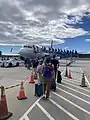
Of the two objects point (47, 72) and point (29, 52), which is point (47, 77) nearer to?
point (47, 72)

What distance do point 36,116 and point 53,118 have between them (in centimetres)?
56

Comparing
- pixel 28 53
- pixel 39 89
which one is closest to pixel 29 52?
pixel 28 53

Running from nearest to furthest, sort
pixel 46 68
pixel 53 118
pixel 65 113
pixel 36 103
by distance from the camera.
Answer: pixel 53 118 < pixel 65 113 < pixel 36 103 < pixel 46 68

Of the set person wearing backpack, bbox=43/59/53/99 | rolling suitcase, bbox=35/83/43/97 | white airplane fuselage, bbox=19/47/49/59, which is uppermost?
white airplane fuselage, bbox=19/47/49/59

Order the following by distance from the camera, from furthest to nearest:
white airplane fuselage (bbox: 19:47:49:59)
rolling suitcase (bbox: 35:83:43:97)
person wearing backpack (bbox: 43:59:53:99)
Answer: white airplane fuselage (bbox: 19:47:49:59), rolling suitcase (bbox: 35:83:43:97), person wearing backpack (bbox: 43:59:53:99)

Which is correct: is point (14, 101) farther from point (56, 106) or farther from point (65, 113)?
point (65, 113)

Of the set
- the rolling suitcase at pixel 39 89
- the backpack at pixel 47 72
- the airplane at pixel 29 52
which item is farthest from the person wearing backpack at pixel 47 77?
the airplane at pixel 29 52

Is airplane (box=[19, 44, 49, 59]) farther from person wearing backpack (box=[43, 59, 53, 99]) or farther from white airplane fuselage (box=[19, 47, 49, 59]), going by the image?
person wearing backpack (box=[43, 59, 53, 99])

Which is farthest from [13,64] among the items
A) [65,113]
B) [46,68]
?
[65,113]

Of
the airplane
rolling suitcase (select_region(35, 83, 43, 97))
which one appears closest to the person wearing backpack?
rolling suitcase (select_region(35, 83, 43, 97))

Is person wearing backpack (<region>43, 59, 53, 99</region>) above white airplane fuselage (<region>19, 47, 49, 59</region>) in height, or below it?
below

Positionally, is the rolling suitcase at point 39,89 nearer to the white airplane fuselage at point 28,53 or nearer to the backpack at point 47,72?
the backpack at point 47,72

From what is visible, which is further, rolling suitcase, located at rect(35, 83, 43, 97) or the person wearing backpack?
rolling suitcase, located at rect(35, 83, 43, 97)

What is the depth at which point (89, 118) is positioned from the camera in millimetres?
6328
